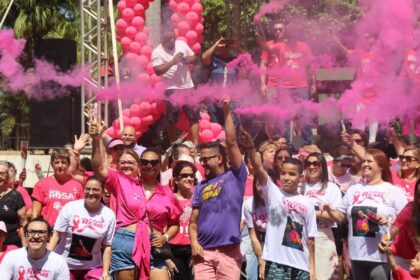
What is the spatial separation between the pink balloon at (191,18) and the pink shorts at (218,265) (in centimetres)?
541

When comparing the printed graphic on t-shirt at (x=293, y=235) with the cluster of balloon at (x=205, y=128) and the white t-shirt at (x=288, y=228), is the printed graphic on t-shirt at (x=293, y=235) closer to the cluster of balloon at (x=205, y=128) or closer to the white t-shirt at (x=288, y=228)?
the white t-shirt at (x=288, y=228)

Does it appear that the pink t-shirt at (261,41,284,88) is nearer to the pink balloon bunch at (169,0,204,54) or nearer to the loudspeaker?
the pink balloon bunch at (169,0,204,54)

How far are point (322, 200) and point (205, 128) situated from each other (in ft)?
12.9

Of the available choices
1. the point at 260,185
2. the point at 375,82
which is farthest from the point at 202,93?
the point at 260,185

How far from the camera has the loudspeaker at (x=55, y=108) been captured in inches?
538

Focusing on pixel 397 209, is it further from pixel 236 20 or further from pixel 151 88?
pixel 236 20

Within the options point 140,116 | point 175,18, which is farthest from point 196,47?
point 140,116

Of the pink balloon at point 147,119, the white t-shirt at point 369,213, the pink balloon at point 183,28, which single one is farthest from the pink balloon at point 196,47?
the white t-shirt at point 369,213

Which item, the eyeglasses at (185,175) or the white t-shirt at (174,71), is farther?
the white t-shirt at (174,71)

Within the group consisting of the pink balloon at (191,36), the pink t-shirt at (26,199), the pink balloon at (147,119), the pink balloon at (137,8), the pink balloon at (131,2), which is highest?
the pink balloon at (131,2)

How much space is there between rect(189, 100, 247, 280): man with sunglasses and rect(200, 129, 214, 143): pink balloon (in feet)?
14.2

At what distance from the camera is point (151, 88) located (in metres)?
12.3

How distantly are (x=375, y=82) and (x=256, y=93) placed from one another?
6.15 feet

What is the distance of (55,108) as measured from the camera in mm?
13797
